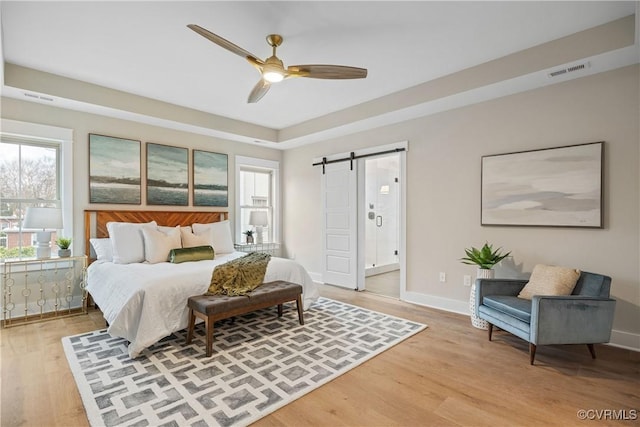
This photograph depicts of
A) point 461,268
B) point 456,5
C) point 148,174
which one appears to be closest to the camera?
point 456,5

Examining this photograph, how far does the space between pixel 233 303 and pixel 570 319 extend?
2799mm

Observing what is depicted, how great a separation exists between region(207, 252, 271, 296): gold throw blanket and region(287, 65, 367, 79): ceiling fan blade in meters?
1.99

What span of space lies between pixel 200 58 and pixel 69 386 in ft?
9.80

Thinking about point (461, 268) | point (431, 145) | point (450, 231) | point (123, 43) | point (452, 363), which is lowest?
point (452, 363)

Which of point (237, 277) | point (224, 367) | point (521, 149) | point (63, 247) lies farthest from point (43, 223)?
point (521, 149)

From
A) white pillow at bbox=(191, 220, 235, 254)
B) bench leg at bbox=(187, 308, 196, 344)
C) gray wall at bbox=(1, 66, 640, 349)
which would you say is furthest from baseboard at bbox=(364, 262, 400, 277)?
bench leg at bbox=(187, 308, 196, 344)

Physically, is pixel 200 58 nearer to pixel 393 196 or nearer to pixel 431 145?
pixel 431 145

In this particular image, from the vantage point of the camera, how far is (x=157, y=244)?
3.79 metres

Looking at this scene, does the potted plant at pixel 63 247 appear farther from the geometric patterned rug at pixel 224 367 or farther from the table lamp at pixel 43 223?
the geometric patterned rug at pixel 224 367

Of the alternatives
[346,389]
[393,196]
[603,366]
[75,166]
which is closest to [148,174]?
[75,166]

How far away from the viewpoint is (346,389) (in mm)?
2217

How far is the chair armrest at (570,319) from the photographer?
2467mm

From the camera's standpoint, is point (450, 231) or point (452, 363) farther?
point (450, 231)

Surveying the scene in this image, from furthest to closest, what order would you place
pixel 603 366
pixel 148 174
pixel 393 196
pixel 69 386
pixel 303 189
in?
1. pixel 393 196
2. pixel 303 189
3. pixel 148 174
4. pixel 603 366
5. pixel 69 386
